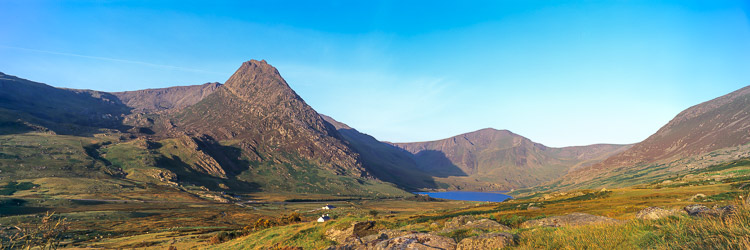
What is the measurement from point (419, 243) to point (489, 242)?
3.22 metres

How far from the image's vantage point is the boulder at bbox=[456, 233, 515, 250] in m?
11.2

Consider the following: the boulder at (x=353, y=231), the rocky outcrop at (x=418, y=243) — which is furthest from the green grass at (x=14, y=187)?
the rocky outcrop at (x=418, y=243)

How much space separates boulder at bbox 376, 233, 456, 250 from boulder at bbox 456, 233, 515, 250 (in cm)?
92

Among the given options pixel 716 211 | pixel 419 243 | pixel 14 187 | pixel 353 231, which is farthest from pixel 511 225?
pixel 14 187

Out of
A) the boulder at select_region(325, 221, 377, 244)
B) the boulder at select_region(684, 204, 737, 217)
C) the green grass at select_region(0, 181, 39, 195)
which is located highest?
the boulder at select_region(684, 204, 737, 217)

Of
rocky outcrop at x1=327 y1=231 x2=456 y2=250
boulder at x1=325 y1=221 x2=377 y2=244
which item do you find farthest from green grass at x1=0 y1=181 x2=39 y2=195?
rocky outcrop at x1=327 y1=231 x2=456 y2=250

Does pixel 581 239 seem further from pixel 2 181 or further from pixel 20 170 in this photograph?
pixel 20 170

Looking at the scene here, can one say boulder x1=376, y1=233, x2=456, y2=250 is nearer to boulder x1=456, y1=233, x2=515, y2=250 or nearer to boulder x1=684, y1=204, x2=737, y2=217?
boulder x1=456, y1=233, x2=515, y2=250

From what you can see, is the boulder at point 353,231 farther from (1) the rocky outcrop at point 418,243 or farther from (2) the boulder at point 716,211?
(2) the boulder at point 716,211

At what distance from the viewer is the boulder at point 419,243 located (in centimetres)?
1328

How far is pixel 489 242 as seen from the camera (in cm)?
1163

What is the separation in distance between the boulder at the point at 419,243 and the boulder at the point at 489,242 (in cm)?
92

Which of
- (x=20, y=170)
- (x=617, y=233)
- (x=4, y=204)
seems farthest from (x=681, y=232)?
(x=20, y=170)

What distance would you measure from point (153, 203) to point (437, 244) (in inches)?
6762
